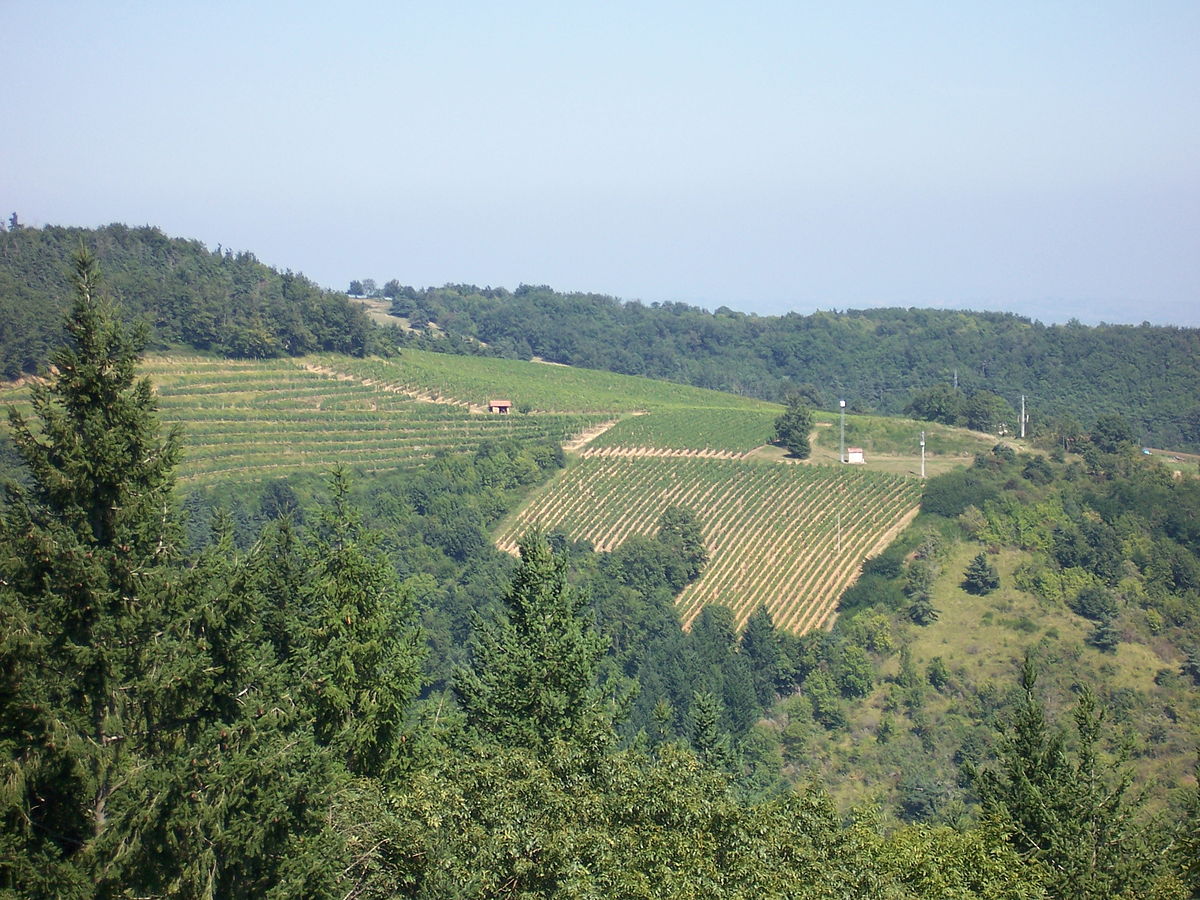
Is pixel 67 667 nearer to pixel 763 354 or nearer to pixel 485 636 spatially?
pixel 485 636

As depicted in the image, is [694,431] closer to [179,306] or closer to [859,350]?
[179,306]

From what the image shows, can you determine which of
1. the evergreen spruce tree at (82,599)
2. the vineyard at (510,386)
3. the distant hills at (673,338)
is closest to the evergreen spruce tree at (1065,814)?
the evergreen spruce tree at (82,599)

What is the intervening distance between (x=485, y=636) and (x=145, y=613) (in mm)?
10839

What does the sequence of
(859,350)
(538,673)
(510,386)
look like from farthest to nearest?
(859,350)
(510,386)
(538,673)

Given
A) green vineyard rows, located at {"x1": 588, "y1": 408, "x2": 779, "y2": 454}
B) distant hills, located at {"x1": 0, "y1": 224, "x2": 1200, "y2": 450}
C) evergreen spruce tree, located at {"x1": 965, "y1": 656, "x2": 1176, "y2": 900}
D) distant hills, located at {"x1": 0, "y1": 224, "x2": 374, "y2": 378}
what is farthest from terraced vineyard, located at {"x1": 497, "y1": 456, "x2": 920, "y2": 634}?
evergreen spruce tree, located at {"x1": 965, "y1": 656, "x2": 1176, "y2": 900}

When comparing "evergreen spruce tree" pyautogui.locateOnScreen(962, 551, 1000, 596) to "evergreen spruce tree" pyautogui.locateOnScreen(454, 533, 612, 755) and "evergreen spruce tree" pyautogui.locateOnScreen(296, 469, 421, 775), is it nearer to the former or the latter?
"evergreen spruce tree" pyautogui.locateOnScreen(454, 533, 612, 755)

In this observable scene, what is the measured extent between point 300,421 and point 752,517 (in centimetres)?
2817

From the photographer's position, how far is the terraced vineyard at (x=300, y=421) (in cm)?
7031

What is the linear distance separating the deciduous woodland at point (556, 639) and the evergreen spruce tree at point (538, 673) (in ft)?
0.27

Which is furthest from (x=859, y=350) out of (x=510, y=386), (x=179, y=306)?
(x=179, y=306)

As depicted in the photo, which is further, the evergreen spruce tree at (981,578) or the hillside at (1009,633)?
the evergreen spruce tree at (981,578)

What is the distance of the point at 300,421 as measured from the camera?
2990 inches

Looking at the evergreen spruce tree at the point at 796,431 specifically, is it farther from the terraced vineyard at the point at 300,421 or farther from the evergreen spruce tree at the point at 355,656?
the evergreen spruce tree at the point at 355,656

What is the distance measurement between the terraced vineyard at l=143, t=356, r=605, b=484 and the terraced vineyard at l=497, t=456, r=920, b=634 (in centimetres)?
883
